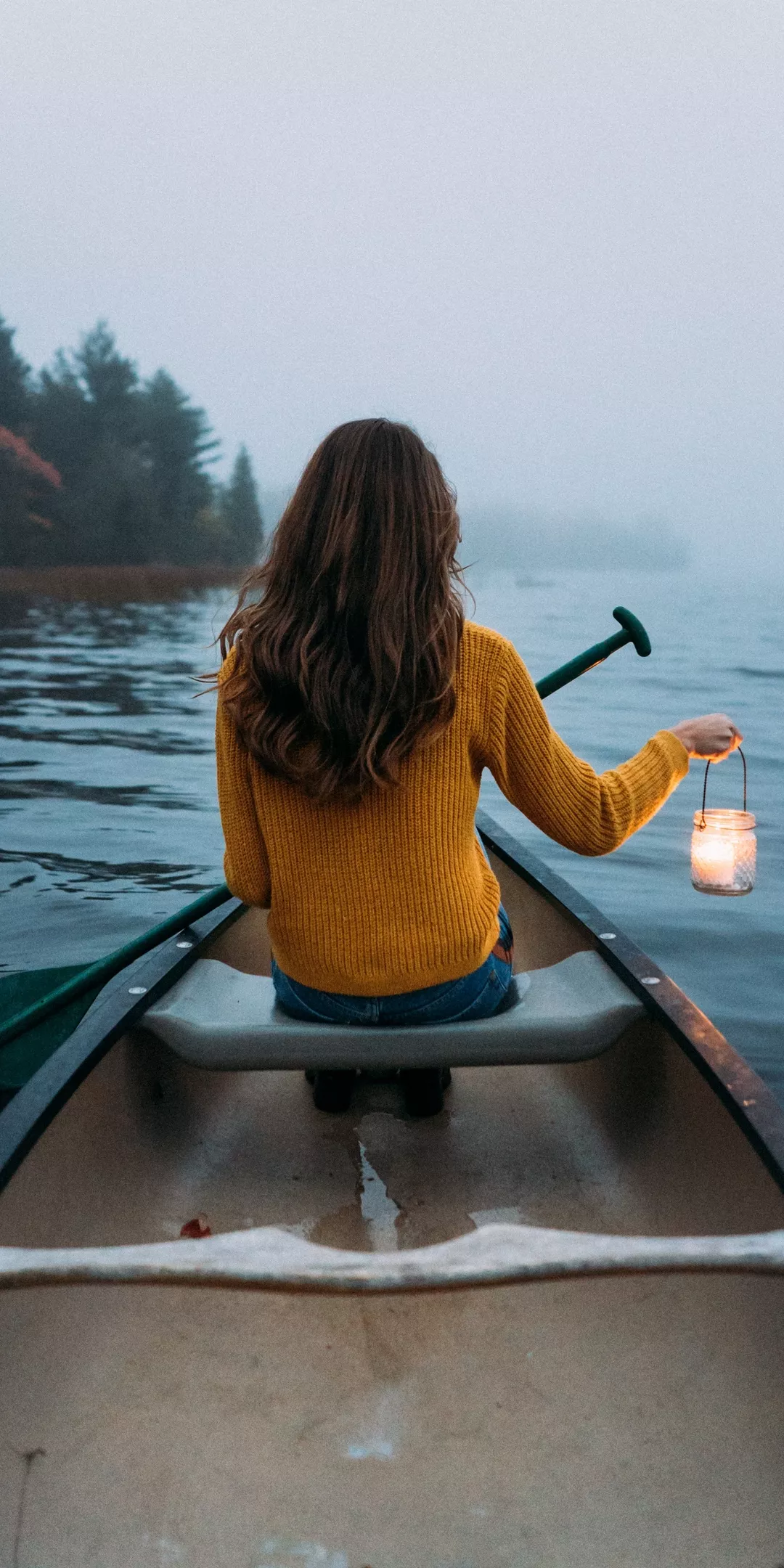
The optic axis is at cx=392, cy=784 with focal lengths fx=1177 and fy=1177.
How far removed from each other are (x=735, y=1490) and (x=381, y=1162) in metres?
0.95

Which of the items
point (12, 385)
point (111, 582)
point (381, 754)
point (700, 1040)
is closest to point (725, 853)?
point (700, 1040)

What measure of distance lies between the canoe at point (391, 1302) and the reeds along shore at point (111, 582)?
35906 mm

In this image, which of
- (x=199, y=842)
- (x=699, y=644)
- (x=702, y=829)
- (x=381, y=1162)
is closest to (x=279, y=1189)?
(x=381, y=1162)

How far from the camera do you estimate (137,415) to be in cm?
4609

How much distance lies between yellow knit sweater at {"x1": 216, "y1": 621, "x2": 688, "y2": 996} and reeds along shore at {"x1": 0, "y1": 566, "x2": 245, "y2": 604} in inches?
1419

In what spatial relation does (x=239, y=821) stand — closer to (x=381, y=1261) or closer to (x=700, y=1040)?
(x=700, y=1040)

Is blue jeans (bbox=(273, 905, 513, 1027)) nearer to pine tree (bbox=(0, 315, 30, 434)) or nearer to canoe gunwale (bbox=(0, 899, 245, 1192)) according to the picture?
canoe gunwale (bbox=(0, 899, 245, 1192))

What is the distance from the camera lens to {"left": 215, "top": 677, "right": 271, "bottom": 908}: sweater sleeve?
1.84 metres

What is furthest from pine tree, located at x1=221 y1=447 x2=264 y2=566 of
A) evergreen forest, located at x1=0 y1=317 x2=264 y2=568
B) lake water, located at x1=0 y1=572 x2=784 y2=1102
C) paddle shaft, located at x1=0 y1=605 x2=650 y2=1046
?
paddle shaft, located at x1=0 y1=605 x2=650 y2=1046

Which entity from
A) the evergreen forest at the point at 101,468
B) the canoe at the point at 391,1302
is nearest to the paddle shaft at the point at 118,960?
the canoe at the point at 391,1302

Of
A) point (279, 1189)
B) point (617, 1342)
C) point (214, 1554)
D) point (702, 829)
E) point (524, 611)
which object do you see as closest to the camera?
point (214, 1554)

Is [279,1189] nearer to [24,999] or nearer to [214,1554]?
[214,1554]

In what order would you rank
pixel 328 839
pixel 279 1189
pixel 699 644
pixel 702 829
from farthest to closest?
pixel 699 644
pixel 702 829
pixel 279 1189
pixel 328 839

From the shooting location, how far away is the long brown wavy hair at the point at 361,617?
164 cm
